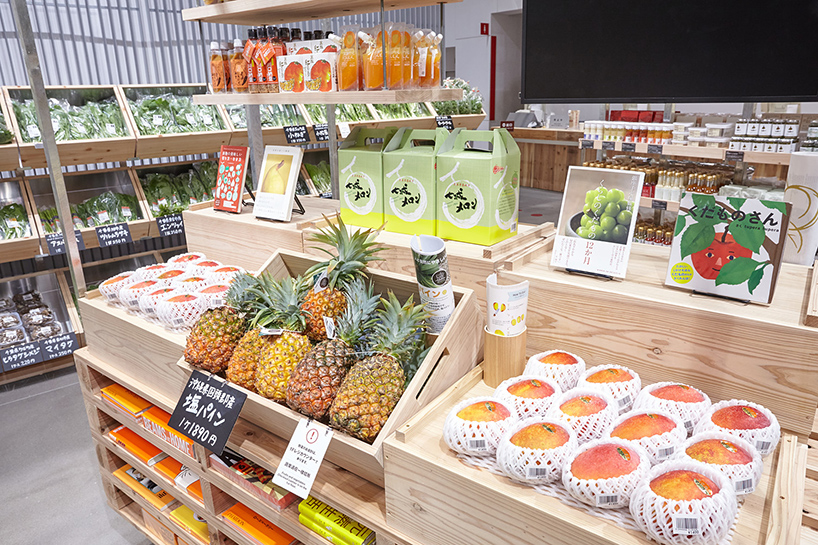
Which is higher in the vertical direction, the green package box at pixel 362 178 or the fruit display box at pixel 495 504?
the green package box at pixel 362 178

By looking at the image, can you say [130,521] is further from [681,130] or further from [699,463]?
[681,130]

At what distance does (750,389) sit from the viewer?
1.30 meters

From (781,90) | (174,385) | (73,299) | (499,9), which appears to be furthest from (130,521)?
(499,9)

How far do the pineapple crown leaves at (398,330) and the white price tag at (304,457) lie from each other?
0.25 metres

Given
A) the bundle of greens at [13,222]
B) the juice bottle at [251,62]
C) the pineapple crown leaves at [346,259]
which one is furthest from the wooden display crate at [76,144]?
the pineapple crown leaves at [346,259]

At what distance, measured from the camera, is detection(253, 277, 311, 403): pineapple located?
148 cm

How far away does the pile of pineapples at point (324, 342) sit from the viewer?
52.5 inches

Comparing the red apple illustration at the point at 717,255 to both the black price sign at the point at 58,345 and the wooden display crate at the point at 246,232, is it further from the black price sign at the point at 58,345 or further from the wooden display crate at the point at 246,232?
the black price sign at the point at 58,345

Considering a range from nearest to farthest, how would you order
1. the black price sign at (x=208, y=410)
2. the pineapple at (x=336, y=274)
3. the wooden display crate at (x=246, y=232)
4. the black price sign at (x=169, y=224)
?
the black price sign at (x=208, y=410), the pineapple at (x=336, y=274), the wooden display crate at (x=246, y=232), the black price sign at (x=169, y=224)

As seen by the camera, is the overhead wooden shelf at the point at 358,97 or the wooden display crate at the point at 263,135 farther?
the wooden display crate at the point at 263,135

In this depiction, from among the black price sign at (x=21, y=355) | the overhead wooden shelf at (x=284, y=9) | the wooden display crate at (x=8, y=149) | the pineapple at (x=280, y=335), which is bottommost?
the black price sign at (x=21, y=355)

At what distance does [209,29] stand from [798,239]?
6.09m

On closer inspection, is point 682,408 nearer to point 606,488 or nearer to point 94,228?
point 606,488

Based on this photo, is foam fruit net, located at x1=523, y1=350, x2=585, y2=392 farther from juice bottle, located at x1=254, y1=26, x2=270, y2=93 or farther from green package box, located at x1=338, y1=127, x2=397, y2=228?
juice bottle, located at x1=254, y1=26, x2=270, y2=93
